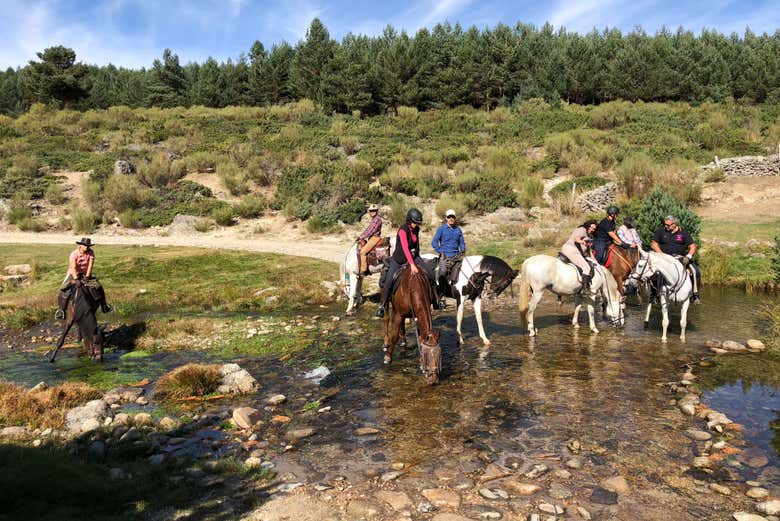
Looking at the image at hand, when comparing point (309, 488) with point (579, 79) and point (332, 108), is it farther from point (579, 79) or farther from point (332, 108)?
point (579, 79)

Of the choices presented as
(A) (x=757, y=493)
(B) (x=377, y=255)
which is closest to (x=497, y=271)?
(B) (x=377, y=255)

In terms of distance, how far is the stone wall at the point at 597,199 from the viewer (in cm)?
2831

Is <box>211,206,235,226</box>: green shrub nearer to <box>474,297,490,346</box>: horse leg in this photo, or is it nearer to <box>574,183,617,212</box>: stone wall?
<box>574,183,617,212</box>: stone wall

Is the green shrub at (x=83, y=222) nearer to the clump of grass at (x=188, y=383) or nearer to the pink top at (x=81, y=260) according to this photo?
the pink top at (x=81, y=260)

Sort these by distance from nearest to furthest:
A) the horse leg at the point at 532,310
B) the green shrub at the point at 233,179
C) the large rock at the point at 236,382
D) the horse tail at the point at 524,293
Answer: the large rock at the point at 236,382 → the horse leg at the point at 532,310 → the horse tail at the point at 524,293 → the green shrub at the point at 233,179

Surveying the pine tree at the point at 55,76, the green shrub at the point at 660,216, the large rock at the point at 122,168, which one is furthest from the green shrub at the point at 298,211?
the pine tree at the point at 55,76

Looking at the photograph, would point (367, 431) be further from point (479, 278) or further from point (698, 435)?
point (479, 278)

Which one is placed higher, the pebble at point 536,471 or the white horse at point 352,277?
the white horse at point 352,277

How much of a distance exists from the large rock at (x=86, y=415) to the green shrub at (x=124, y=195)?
27225 mm

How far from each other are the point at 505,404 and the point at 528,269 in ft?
17.0

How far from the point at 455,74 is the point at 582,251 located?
57160mm

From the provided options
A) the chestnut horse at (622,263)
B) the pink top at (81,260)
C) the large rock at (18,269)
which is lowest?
the large rock at (18,269)

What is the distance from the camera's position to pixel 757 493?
5367 mm

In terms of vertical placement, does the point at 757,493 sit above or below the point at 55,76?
below
